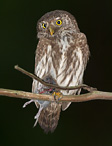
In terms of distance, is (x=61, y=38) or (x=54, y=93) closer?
(x=54, y=93)

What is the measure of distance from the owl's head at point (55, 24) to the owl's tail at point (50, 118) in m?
0.78

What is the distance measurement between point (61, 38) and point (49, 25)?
17 cm

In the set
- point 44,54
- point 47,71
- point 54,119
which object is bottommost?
point 54,119

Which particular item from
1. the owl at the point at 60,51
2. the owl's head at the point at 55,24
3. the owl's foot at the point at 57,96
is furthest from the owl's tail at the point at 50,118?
the owl's foot at the point at 57,96

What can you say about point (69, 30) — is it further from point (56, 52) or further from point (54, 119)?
point (54, 119)

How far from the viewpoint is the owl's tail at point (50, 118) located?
2604 mm

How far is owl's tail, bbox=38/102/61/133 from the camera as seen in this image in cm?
260

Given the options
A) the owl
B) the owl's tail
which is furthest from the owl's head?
the owl's tail

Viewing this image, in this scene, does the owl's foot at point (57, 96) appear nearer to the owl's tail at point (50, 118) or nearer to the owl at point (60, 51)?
the owl at point (60, 51)

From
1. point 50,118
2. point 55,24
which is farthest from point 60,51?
point 50,118

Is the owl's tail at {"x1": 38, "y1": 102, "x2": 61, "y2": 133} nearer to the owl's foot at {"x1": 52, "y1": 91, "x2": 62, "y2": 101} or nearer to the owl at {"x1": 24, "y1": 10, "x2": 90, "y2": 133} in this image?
the owl at {"x1": 24, "y1": 10, "x2": 90, "y2": 133}

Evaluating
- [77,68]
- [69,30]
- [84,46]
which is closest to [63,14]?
[69,30]

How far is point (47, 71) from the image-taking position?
243 cm

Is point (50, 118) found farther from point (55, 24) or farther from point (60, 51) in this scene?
point (55, 24)
